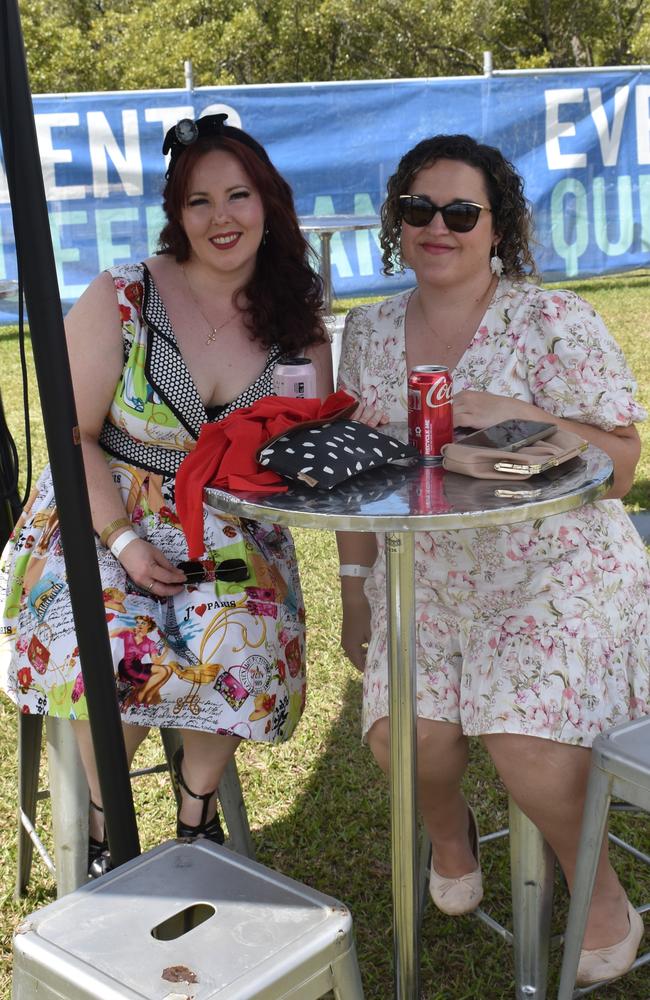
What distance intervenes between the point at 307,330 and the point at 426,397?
0.72 meters

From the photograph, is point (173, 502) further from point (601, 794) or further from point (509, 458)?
point (601, 794)

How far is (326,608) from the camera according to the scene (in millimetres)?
4285

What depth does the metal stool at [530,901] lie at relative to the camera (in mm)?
2113

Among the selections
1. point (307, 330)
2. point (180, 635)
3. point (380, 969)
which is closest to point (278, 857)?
point (380, 969)

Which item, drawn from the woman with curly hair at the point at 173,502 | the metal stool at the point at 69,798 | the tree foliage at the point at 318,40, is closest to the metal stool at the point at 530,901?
the woman with curly hair at the point at 173,502

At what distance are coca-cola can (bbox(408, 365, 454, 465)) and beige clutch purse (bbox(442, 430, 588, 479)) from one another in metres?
0.07

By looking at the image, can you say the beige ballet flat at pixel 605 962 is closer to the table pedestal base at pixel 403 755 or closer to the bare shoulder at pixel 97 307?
the table pedestal base at pixel 403 755

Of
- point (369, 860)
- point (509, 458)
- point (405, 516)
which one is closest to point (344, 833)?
point (369, 860)

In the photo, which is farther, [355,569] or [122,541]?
[355,569]

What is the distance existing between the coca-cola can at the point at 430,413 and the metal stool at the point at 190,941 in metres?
0.75

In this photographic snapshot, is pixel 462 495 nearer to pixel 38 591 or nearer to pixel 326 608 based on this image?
pixel 38 591

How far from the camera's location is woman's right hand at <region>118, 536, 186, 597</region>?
2256 millimetres

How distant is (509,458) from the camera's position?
5.95 feet

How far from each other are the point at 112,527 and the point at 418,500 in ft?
2.76
